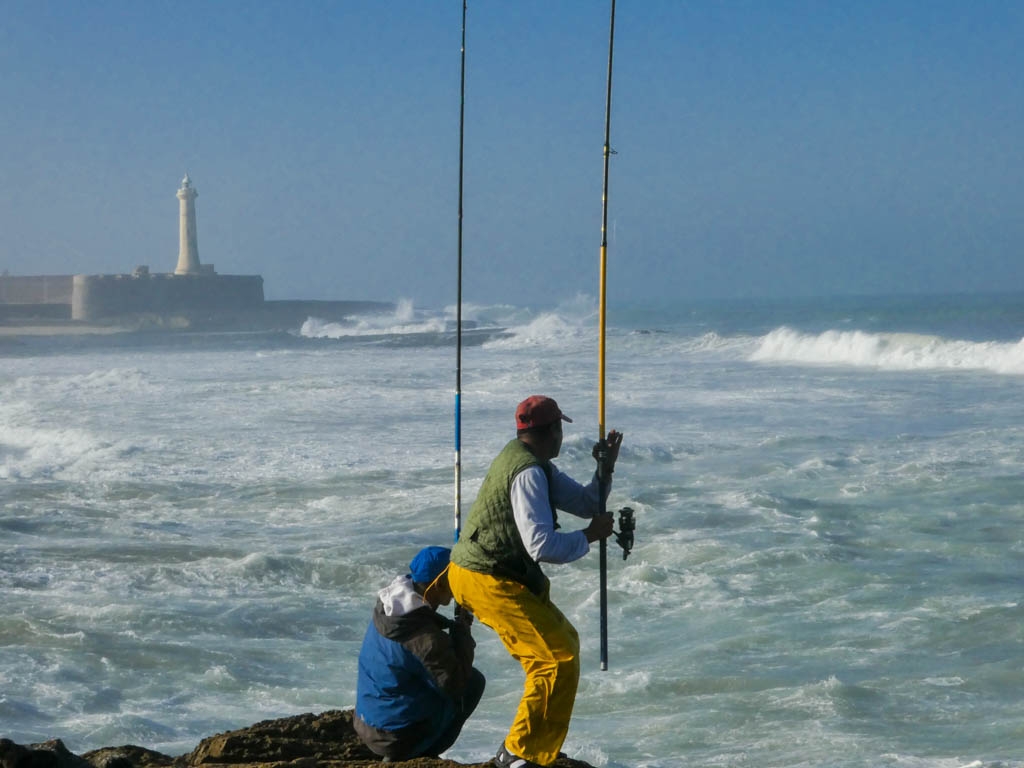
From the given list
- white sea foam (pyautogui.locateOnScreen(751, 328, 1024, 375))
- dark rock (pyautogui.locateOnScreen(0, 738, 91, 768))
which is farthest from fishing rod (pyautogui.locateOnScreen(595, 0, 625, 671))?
white sea foam (pyautogui.locateOnScreen(751, 328, 1024, 375))

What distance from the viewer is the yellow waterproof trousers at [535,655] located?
3744 millimetres

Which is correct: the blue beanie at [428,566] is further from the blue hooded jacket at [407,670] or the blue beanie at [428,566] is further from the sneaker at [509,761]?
the sneaker at [509,761]

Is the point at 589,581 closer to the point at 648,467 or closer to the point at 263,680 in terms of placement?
the point at 263,680

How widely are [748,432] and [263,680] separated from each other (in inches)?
436

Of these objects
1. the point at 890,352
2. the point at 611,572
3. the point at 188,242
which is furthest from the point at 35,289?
the point at 611,572

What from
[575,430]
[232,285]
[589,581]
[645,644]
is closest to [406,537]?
[589,581]

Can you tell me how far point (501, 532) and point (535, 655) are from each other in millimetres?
370

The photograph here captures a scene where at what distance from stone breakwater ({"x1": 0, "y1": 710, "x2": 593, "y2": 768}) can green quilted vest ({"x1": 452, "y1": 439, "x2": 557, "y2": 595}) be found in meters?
0.65

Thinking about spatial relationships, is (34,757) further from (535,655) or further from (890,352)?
(890,352)

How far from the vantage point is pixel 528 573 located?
3.81m

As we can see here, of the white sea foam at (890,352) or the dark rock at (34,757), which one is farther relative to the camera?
the white sea foam at (890,352)

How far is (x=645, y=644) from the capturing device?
22.6ft

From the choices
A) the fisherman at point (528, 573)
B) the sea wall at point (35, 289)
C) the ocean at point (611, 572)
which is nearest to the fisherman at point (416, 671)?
the fisherman at point (528, 573)

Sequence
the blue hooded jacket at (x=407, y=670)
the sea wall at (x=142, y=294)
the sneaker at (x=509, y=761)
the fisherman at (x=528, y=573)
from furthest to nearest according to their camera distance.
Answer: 1. the sea wall at (x=142, y=294)
2. the blue hooded jacket at (x=407, y=670)
3. the sneaker at (x=509, y=761)
4. the fisherman at (x=528, y=573)
